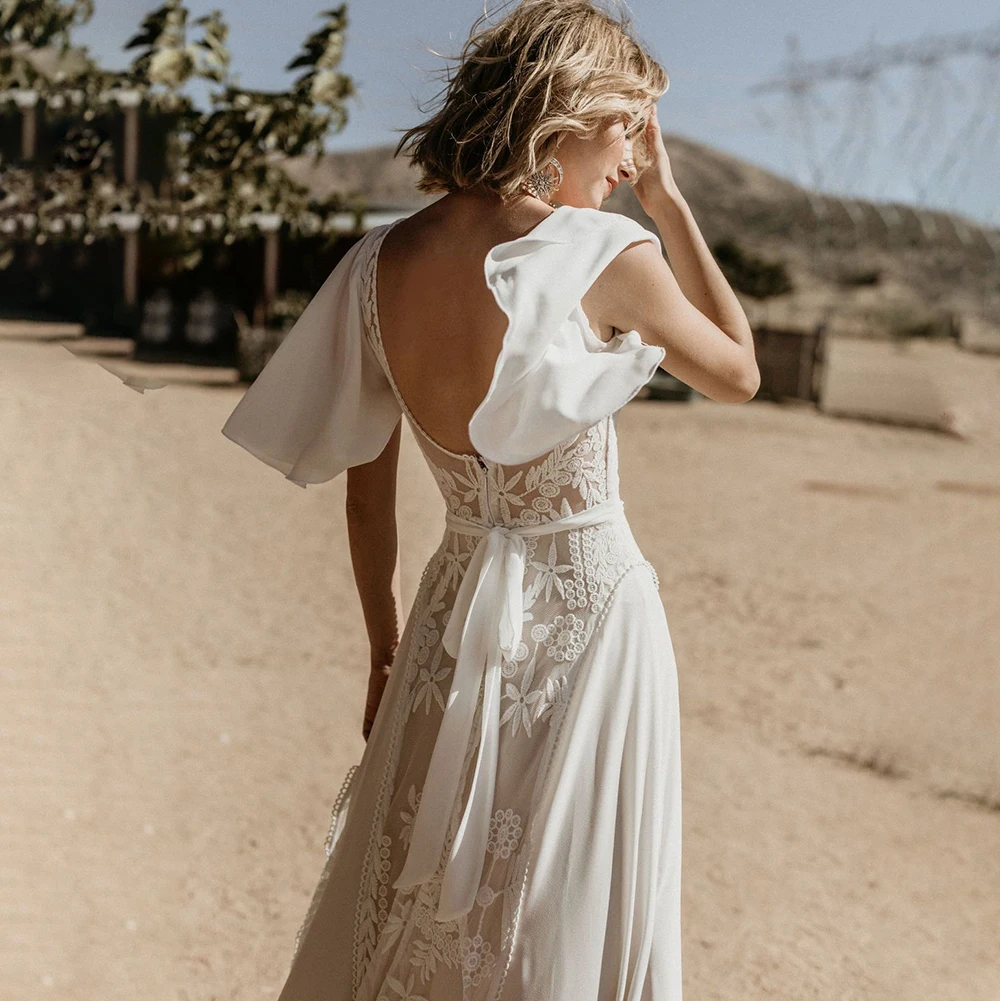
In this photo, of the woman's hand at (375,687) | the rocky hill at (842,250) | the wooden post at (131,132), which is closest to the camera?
the woman's hand at (375,687)

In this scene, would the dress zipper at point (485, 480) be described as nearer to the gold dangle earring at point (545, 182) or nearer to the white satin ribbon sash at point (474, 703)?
the white satin ribbon sash at point (474, 703)

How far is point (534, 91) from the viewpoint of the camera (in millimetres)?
1387

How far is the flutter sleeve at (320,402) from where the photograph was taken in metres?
1.68

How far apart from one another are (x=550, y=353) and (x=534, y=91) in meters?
0.31

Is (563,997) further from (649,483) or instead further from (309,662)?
(649,483)

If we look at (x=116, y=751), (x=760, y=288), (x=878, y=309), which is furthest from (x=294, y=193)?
(x=878, y=309)

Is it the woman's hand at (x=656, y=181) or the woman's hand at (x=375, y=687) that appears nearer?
the woman's hand at (x=656, y=181)

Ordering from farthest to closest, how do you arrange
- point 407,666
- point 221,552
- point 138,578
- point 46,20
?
point 221,552
point 138,578
point 46,20
point 407,666

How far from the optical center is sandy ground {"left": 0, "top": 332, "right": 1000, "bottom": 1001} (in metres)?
3.15

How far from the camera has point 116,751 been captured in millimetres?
4117

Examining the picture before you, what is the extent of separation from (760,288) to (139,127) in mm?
35307

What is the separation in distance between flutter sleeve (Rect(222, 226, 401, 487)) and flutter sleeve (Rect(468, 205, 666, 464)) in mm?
347

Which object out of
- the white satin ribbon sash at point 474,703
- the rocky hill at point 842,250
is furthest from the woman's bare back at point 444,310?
the rocky hill at point 842,250

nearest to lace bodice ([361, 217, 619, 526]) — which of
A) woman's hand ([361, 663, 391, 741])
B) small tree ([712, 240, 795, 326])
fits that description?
woman's hand ([361, 663, 391, 741])
